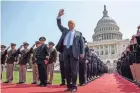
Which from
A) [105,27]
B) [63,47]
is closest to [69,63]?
[63,47]

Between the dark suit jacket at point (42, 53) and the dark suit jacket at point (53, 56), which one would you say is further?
the dark suit jacket at point (53, 56)

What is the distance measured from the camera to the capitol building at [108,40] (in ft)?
352

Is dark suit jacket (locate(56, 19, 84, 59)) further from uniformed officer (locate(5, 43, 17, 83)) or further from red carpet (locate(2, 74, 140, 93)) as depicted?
uniformed officer (locate(5, 43, 17, 83))

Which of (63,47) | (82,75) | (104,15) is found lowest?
(82,75)

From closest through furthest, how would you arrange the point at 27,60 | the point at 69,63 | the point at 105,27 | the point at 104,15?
the point at 69,63 < the point at 27,60 < the point at 105,27 < the point at 104,15

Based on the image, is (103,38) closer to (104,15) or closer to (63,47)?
(104,15)

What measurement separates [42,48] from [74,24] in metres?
2.10

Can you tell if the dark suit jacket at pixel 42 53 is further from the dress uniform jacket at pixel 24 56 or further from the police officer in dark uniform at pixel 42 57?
the dress uniform jacket at pixel 24 56

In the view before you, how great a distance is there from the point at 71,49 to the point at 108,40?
103780 mm

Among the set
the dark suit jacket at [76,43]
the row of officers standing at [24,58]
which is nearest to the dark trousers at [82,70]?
the row of officers standing at [24,58]

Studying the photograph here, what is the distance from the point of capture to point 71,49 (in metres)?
6.23

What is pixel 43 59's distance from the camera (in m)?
8.27

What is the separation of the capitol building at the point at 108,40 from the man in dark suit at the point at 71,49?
3918 inches

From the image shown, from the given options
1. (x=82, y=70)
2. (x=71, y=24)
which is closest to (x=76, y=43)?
(x=71, y=24)
